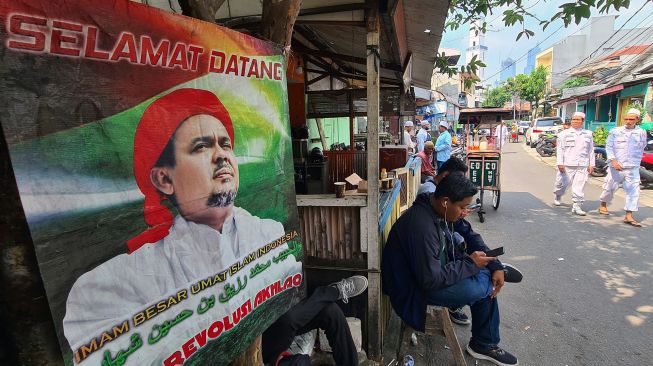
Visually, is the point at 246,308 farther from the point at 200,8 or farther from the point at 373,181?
the point at 373,181

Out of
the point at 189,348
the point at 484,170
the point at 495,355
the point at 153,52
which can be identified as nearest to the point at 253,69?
the point at 153,52

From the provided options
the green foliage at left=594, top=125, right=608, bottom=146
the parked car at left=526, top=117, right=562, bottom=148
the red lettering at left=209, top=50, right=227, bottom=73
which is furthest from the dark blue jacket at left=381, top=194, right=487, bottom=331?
the parked car at left=526, top=117, right=562, bottom=148

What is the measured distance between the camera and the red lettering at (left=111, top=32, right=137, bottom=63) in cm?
99

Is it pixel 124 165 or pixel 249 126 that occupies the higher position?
pixel 249 126

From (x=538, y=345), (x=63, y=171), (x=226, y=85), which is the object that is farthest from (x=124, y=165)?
(x=538, y=345)

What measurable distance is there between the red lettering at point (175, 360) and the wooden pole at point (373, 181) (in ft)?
5.96

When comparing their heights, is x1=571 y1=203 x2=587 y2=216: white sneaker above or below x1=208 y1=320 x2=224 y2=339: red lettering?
below

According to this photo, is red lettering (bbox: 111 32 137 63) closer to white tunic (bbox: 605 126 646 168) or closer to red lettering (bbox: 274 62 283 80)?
red lettering (bbox: 274 62 283 80)

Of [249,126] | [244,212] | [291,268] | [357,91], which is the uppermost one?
[357,91]

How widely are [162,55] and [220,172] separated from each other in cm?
42

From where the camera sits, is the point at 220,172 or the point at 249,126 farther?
the point at 249,126

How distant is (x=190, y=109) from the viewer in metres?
1.19

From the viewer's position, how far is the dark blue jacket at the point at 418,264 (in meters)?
2.47

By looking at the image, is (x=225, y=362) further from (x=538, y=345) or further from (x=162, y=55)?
(x=538, y=345)
